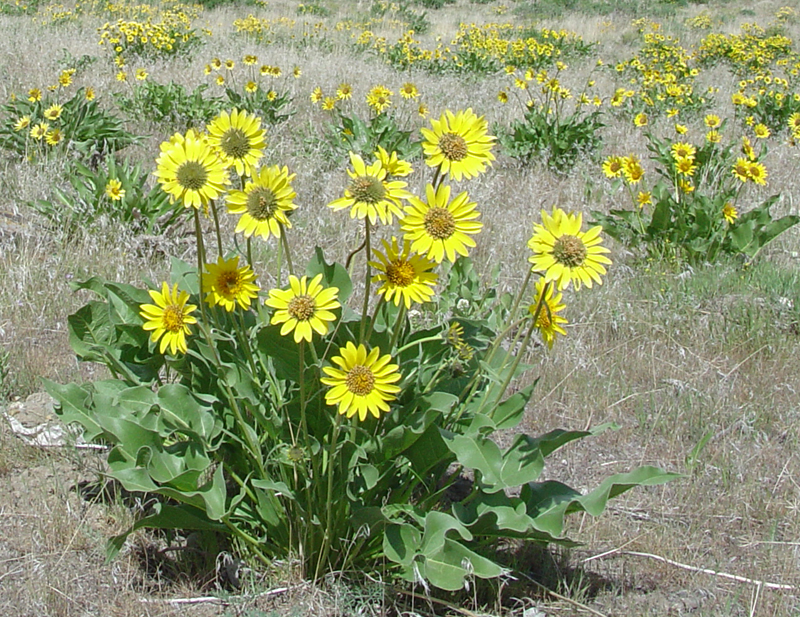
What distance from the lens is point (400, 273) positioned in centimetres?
178

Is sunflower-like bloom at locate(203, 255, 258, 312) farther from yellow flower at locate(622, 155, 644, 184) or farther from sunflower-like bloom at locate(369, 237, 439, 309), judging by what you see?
yellow flower at locate(622, 155, 644, 184)

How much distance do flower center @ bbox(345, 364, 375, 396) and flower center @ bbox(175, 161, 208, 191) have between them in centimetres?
54

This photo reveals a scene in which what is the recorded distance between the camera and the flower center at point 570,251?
172 cm

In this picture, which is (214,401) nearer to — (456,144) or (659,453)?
(456,144)

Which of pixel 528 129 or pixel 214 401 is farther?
pixel 528 129

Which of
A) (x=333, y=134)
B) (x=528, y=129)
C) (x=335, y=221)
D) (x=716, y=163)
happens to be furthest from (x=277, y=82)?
(x=716, y=163)

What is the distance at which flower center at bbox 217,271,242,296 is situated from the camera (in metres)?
1.87

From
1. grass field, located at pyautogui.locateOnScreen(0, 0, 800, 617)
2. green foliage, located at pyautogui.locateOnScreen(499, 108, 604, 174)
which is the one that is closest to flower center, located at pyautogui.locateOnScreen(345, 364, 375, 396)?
grass field, located at pyautogui.locateOnScreen(0, 0, 800, 617)

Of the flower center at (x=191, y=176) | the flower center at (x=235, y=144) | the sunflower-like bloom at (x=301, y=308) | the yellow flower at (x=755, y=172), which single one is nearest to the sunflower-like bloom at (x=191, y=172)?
the flower center at (x=191, y=176)

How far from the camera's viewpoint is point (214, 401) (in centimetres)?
219

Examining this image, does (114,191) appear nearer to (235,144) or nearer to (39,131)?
(39,131)

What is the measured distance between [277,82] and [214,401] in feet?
22.4

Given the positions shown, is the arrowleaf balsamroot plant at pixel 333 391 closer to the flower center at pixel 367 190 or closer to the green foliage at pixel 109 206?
the flower center at pixel 367 190

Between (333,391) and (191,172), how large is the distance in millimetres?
588
